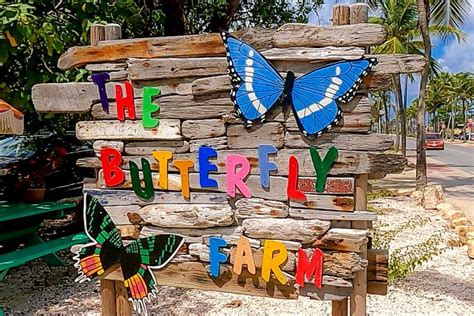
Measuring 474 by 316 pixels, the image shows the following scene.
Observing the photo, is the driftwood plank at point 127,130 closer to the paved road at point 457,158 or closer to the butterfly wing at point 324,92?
the butterfly wing at point 324,92

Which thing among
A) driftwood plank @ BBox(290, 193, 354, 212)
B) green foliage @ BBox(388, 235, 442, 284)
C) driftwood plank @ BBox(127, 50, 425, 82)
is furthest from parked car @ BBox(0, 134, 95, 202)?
driftwood plank @ BBox(290, 193, 354, 212)

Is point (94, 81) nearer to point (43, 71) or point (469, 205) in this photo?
point (43, 71)

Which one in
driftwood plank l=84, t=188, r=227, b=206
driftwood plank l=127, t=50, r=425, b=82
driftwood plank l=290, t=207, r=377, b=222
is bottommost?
driftwood plank l=290, t=207, r=377, b=222

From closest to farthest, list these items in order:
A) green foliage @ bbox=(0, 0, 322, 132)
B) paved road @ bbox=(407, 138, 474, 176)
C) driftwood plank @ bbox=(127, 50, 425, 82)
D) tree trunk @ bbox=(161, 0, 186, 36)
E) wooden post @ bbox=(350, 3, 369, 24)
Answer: driftwood plank @ bbox=(127, 50, 425, 82) → wooden post @ bbox=(350, 3, 369, 24) → green foliage @ bbox=(0, 0, 322, 132) → tree trunk @ bbox=(161, 0, 186, 36) → paved road @ bbox=(407, 138, 474, 176)

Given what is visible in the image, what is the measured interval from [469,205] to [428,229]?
10.3 feet

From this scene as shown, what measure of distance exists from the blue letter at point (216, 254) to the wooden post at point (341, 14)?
1.36 m

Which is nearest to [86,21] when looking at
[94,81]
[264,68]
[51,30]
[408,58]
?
[51,30]

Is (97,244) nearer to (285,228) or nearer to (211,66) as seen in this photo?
(285,228)

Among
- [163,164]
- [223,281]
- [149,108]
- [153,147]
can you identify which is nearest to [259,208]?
[223,281]

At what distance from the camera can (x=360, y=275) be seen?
2.70 meters

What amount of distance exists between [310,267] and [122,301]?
1.27 metres

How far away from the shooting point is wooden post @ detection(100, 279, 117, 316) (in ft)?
10.5

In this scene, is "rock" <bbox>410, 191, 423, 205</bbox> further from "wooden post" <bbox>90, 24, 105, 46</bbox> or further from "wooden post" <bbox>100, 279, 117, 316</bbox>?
"wooden post" <bbox>90, 24, 105, 46</bbox>

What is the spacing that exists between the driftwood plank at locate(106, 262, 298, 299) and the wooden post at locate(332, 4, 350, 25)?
1.43 metres
